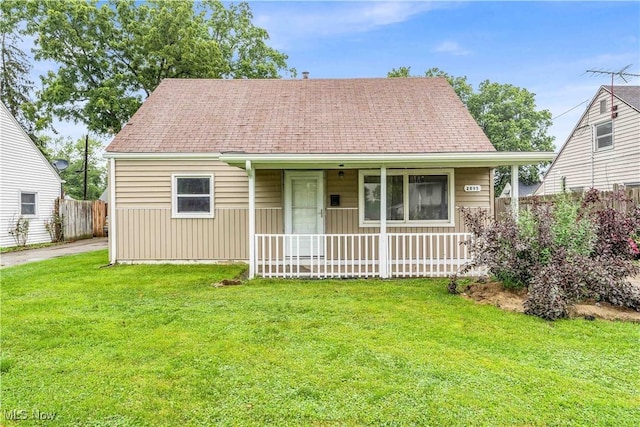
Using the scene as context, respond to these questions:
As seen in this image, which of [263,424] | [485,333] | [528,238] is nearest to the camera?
[263,424]

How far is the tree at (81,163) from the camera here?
35.9 meters

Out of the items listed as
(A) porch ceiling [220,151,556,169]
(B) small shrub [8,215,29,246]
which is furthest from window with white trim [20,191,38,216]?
(A) porch ceiling [220,151,556,169]

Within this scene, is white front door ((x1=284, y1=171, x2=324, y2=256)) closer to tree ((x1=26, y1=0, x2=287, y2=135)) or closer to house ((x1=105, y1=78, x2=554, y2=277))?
house ((x1=105, y1=78, x2=554, y2=277))

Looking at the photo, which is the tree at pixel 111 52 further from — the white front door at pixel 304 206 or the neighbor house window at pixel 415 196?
the neighbor house window at pixel 415 196

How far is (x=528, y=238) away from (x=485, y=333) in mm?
1801

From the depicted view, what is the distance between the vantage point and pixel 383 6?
32.2ft

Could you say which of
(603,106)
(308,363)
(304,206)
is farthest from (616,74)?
(308,363)

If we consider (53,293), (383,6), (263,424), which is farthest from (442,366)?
(383,6)

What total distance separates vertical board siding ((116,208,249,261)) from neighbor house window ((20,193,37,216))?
25.2ft

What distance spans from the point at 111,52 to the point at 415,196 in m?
16.1

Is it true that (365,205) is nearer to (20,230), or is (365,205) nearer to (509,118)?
(20,230)

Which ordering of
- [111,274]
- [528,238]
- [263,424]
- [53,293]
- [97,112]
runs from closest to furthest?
[263,424], [528,238], [53,293], [111,274], [97,112]

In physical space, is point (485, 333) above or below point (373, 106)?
below

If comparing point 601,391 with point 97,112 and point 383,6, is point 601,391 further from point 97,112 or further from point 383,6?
point 97,112
